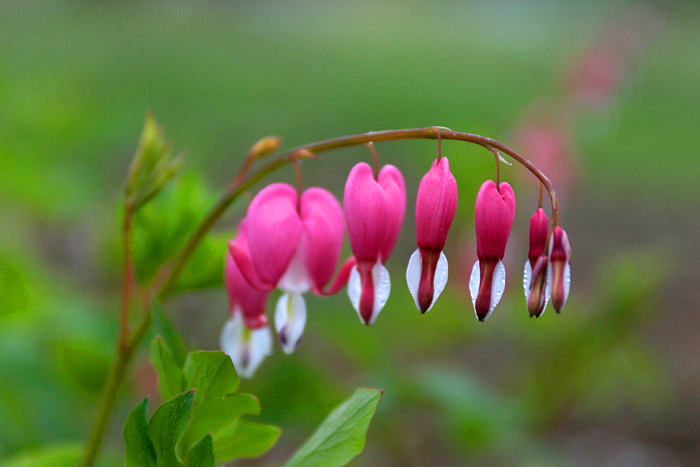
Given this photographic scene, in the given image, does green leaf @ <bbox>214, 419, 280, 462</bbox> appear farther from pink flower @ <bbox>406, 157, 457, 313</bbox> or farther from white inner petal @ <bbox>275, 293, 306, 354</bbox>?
pink flower @ <bbox>406, 157, 457, 313</bbox>

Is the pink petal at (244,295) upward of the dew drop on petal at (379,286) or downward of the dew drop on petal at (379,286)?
downward

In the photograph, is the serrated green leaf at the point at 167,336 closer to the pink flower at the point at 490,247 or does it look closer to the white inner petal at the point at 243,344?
the white inner petal at the point at 243,344

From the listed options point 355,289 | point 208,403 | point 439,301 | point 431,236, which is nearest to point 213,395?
point 208,403

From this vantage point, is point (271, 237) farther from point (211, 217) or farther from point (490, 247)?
point (490, 247)

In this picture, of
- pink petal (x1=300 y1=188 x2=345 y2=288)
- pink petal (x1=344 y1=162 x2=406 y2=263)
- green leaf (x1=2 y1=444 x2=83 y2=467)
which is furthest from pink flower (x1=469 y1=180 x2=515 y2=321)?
green leaf (x1=2 y1=444 x2=83 y2=467)

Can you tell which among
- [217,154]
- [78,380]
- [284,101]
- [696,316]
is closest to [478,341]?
[696,316]

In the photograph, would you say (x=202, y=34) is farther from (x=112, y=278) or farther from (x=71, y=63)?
(x=112, y=278)

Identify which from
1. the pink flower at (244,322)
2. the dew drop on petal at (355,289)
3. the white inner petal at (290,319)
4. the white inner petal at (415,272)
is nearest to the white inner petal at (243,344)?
the pink flower at (244,322)
